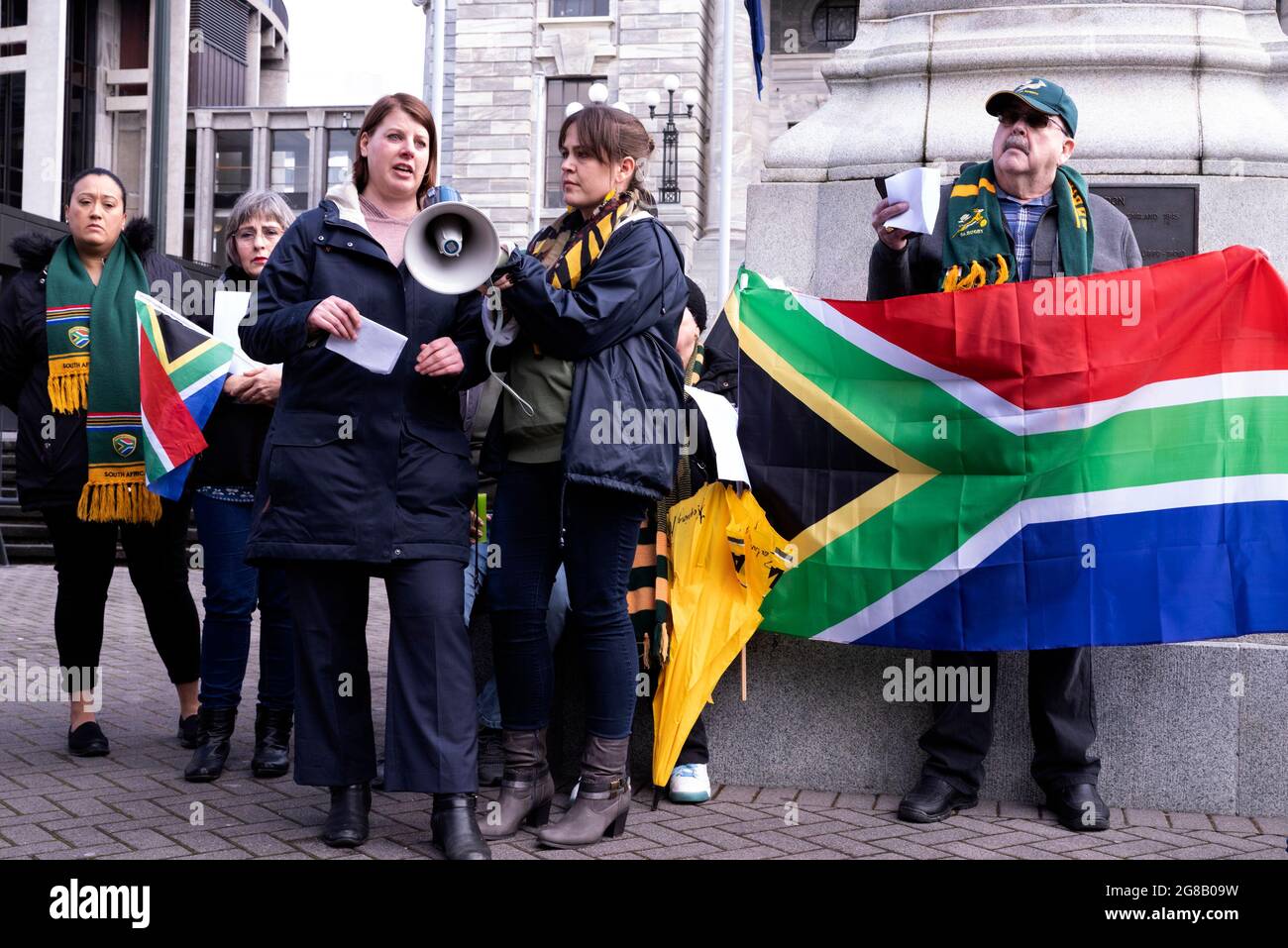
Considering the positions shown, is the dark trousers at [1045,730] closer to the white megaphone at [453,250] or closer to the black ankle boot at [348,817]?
the black ankle boot at [348,817]

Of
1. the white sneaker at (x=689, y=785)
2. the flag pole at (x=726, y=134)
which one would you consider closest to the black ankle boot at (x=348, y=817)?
the white sneaker at (x=689, y=785)

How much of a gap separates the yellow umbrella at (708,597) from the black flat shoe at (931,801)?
2.50 feet

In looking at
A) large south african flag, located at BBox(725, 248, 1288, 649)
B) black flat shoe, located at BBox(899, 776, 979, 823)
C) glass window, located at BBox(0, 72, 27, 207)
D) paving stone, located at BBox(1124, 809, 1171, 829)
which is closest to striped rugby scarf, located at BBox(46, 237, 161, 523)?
large south african flag, located at BBox(725, 248, 1288, 649)

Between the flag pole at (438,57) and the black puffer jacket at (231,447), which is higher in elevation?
the flag pole at (438,57)

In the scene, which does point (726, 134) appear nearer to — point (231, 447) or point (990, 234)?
point (231, 447)

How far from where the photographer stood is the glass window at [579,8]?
38969 millimetres

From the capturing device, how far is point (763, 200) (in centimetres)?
603

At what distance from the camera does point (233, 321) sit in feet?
18.9

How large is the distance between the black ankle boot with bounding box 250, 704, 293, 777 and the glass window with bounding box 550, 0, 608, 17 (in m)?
35.7

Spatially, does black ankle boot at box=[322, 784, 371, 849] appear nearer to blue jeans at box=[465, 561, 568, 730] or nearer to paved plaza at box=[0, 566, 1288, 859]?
paved plaza at box=[0, 566, 1288, 859]

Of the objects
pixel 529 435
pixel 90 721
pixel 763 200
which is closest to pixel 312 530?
pixel 529 435

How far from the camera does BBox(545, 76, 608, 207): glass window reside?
3888 centimetres

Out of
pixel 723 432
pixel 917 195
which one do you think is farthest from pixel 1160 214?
pixel 723 432

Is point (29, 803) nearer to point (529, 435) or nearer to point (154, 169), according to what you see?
point (529, 435)
